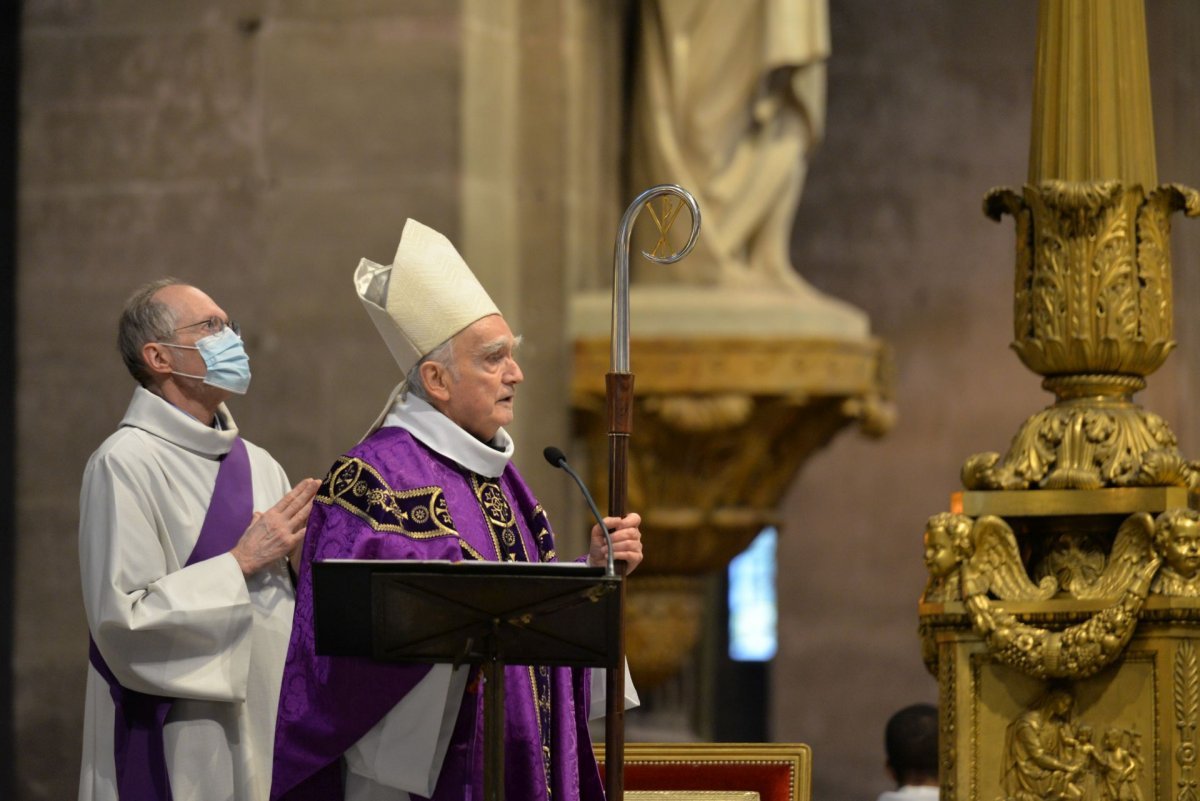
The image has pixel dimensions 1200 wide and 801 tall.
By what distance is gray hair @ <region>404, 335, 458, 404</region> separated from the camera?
179 inches

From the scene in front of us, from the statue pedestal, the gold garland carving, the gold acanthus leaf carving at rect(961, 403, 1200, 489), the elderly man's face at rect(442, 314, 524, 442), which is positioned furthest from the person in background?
the statue pedestal

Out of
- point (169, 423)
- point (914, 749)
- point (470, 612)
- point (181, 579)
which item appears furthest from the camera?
point (914, 749)

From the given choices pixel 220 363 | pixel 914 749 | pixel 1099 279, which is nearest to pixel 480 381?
pixel 220 363

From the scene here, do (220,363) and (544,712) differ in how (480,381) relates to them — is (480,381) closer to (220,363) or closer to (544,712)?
(544,712)

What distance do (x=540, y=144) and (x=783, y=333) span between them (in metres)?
1.04

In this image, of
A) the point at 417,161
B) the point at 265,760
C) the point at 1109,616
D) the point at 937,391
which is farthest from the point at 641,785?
the point at 937,391

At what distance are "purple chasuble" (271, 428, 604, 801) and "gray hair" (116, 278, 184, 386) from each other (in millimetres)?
701

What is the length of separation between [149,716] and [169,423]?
2.04 feet

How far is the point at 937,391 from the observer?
440 inches

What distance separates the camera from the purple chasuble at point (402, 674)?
4305 millimetres

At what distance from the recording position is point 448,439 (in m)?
4.52

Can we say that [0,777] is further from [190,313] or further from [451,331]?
[451,331]

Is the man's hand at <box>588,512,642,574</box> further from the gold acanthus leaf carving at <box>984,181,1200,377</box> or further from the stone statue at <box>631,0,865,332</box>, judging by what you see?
the stone statue at <box>631,0,865,332</box>

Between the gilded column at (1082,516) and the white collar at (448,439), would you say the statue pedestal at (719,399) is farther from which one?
the white collar at (448,439)
